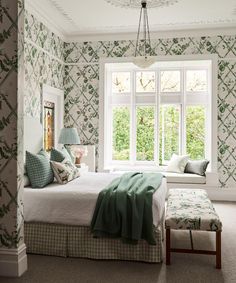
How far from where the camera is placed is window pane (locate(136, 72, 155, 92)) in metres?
7.11

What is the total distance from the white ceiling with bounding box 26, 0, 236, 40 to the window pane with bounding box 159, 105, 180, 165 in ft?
5.18

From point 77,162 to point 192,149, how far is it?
92.8 inches

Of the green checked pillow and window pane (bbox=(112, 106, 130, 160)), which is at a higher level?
window pane (bbox=(112, 106, 130, 160))

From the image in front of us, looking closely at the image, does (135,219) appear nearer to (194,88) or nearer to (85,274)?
(85,274)

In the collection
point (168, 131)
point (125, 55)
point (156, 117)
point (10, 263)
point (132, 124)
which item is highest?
point (125, 55)

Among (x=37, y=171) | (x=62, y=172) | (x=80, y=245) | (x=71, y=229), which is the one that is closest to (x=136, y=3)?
(x=62, y=172)

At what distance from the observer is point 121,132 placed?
23.6ft

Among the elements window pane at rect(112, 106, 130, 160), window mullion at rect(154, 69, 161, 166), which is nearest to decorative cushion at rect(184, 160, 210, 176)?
window mullion at rect(154, 69, 161, 166)

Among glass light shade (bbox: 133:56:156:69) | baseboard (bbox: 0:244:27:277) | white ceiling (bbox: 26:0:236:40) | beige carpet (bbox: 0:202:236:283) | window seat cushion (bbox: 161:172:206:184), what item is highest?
white ceiling (bbox: 26:0:236:40)

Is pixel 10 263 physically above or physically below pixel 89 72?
below

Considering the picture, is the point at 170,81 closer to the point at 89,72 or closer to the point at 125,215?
the point at 89,72

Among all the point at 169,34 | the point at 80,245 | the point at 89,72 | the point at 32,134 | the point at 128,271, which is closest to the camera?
the point at 128,271

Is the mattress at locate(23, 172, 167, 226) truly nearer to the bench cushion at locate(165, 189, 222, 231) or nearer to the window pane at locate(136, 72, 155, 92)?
the bench cushion at locate(165, 189, 222, 231)

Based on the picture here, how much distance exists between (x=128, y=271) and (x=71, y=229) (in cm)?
72
